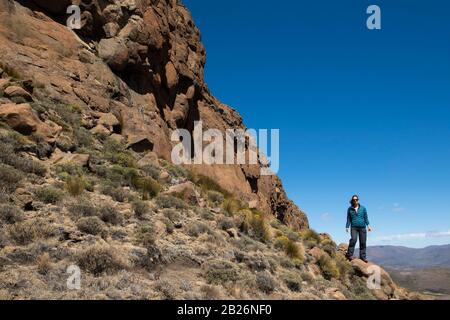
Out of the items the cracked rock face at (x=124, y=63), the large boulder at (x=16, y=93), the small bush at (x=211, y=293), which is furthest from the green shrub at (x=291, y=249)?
the large boulder at (x=16, y=93)

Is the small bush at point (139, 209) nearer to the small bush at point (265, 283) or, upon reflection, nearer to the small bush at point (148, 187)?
the small bush at point (148, 187)

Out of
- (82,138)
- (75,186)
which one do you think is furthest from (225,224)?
(82,138)

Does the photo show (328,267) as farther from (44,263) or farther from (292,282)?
(44,263)

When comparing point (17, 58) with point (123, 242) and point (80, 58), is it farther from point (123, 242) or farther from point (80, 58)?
point (123, 242)

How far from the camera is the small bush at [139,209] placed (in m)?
11.2

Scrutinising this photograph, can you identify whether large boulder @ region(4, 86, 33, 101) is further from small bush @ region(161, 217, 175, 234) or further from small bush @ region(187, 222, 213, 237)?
small bush @ region(187, 222, 213, 237)

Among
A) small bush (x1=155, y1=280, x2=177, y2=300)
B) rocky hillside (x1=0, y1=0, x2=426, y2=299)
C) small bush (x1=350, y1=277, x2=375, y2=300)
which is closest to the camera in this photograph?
small bush (x1=155, y1=280, x2=177, y2=300)

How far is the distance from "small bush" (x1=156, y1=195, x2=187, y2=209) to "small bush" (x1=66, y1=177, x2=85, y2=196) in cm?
254

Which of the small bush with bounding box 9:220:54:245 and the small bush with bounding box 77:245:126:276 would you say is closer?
the small bush with bounding box 77:245:126:276

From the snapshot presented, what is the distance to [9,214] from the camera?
8422 millimetres

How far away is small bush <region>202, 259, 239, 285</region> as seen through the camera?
29.4ft

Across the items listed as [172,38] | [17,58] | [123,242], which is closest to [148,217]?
[123,242]

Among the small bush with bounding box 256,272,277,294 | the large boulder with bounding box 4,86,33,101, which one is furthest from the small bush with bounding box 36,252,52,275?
the large boulder with bounding box 4,86,33,101

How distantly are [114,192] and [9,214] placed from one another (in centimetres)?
359
